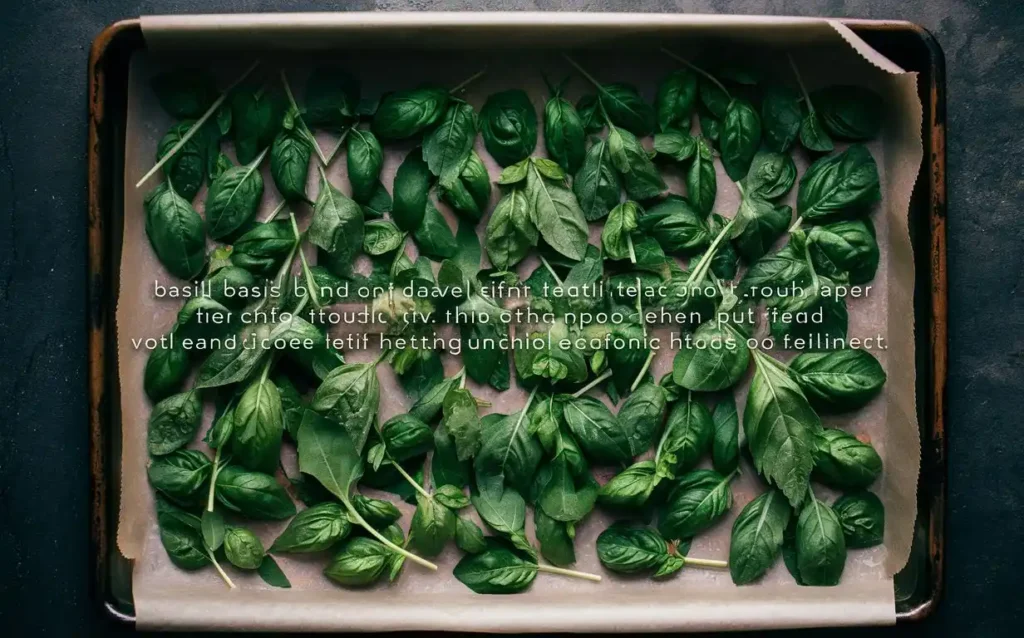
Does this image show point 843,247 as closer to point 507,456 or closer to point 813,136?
point 813,136

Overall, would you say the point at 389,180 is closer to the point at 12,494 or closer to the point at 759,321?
the point at 759,321

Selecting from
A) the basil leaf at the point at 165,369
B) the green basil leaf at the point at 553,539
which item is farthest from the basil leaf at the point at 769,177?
the basil leaf at the point at 165,369

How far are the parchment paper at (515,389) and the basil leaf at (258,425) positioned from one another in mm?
79

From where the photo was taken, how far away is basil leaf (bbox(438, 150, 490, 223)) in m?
0.94

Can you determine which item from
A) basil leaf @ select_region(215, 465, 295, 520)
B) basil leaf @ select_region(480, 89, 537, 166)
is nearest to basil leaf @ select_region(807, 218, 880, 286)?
basil leaf @ select_region(480, 89, 537, 166)

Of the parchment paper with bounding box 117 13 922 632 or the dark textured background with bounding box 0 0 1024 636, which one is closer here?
the parchment paper with bounding box 117 13 922 632

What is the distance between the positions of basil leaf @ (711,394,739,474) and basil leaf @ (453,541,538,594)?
0.83 ft

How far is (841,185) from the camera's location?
3.11 ft

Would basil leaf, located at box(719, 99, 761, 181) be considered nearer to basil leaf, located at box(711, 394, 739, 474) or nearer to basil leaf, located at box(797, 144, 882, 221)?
basil leaf, located at box(797, 144, 882, 221)

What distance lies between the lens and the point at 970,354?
1.02m

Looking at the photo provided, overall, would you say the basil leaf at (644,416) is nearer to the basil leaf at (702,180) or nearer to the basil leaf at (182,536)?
the basil leaf at (702,180)

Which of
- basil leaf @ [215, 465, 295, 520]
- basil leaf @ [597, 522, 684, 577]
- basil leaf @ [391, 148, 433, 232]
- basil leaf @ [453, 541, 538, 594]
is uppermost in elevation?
basil leaf @ [391, 148, 433, 232]

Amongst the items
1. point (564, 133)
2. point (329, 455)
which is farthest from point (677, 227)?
point (329, 455)

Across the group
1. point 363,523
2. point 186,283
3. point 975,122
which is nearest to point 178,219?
point 186,283
